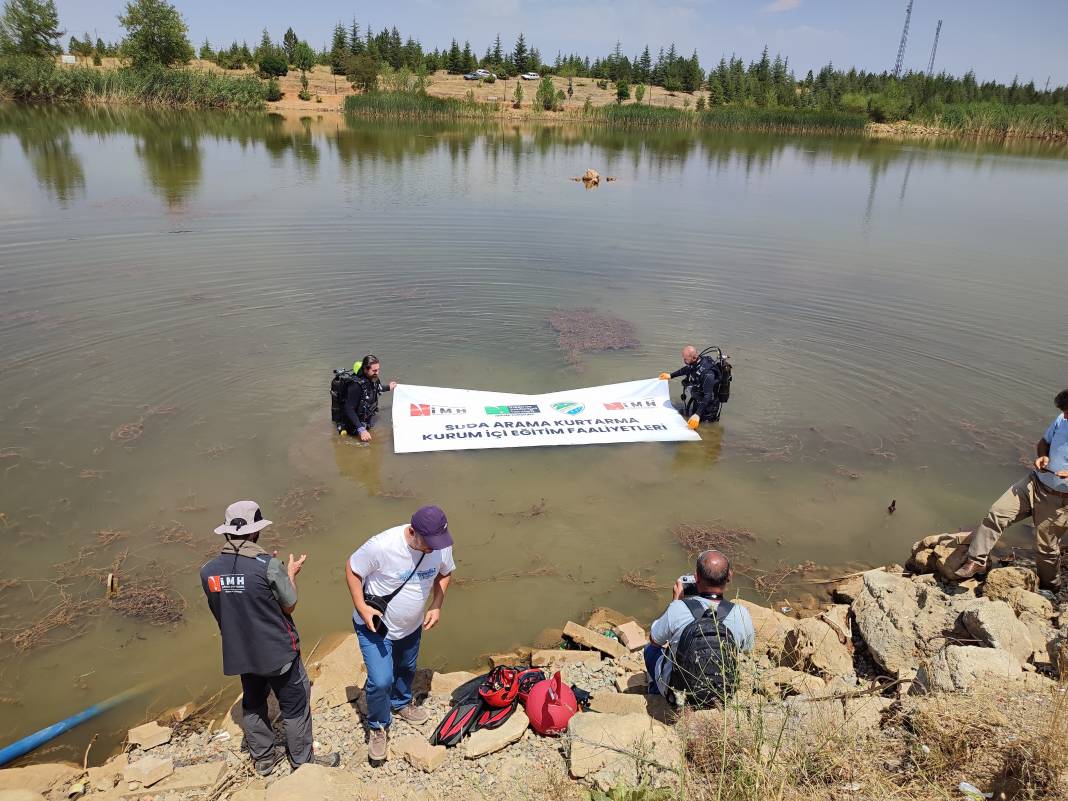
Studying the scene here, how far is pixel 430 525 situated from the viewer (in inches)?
165

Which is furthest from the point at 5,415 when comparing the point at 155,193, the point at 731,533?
the point at 155,193

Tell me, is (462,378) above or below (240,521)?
below

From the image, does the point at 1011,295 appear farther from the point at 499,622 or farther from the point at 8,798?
the point at 8,798

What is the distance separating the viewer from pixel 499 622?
6.56m

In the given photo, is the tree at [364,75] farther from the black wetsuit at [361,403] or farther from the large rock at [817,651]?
the large rock at [817,651]

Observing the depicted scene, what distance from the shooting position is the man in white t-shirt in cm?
441

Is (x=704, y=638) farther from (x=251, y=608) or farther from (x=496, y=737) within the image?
(x=251, y=608)

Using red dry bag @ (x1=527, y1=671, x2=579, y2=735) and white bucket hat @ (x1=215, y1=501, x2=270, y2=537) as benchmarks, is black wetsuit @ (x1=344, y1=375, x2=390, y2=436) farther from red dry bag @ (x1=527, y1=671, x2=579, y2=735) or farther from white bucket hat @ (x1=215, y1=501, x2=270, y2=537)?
red dry bag @ (x1=527, y1=671, x2=579, y2=735)

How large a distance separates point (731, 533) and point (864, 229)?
19.7 m

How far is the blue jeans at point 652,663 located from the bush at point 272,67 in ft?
298

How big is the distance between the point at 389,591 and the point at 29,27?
97.0 meters

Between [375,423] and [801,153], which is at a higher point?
[801,153]

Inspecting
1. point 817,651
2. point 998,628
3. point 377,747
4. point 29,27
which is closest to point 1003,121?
point 998,628

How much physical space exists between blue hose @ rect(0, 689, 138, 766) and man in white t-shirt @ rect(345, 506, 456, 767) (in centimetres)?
233
